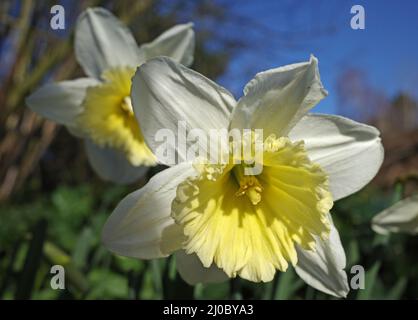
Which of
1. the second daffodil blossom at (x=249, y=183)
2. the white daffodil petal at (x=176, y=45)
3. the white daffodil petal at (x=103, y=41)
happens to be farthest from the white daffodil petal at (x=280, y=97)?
the white daffodil petal at (x=103, y=41)

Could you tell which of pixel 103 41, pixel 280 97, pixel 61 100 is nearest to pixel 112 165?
pixel 61 100

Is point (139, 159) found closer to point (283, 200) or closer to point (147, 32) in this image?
point (283, 200)

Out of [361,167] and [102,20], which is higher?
[102,20]

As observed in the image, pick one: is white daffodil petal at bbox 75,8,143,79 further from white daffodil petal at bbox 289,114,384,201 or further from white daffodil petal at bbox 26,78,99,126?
white daffodil petal at bbox 289,114,384,201

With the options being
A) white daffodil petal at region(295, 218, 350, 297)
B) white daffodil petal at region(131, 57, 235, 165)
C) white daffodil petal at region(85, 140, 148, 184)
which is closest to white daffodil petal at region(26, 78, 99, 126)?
white daffodil petal at region(85, 140, 148, 184)
